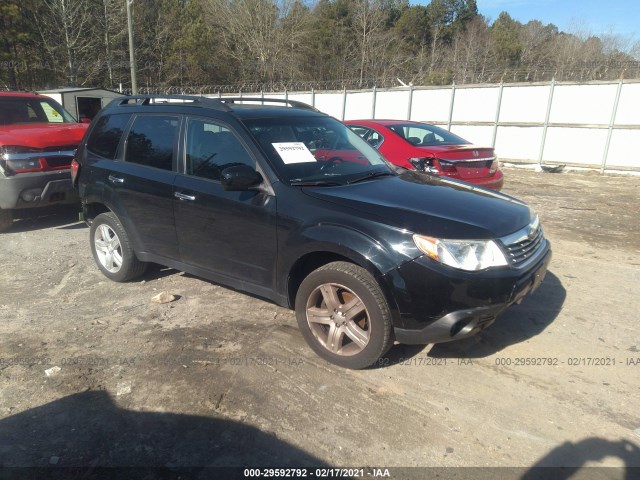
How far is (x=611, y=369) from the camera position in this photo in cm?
343

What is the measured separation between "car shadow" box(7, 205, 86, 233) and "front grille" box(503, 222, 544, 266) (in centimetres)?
643

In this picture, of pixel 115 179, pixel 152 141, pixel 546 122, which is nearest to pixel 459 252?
pixel 152 141

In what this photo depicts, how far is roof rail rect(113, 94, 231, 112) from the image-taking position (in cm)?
406

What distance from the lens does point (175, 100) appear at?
4438mm

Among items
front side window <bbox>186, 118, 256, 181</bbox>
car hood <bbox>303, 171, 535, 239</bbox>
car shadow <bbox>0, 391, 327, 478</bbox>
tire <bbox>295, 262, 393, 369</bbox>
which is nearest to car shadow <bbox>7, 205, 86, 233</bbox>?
front side window <bbox>186, 118, 256, 181</bbox>

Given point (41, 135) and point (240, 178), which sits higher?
point (240, 178)

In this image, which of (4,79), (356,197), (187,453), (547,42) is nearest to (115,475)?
(187,453)

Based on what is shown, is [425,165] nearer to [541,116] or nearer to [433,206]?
[433,206]

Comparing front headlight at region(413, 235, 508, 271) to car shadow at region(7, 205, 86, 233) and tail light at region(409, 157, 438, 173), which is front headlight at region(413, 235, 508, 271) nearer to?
tail light at region(409, 157, 438, 173)

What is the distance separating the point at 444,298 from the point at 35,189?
6.02 m

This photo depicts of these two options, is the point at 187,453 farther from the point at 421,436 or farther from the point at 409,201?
the point at 409,201

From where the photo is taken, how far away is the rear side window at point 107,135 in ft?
15.6

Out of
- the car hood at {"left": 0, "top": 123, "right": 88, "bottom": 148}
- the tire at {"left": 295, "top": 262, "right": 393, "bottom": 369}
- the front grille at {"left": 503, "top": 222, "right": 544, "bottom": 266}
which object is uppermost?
the car hood at {"left": 0, "top": 123, "right": 88, "bottom": 148}

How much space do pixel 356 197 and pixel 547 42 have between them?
54.8 metres
